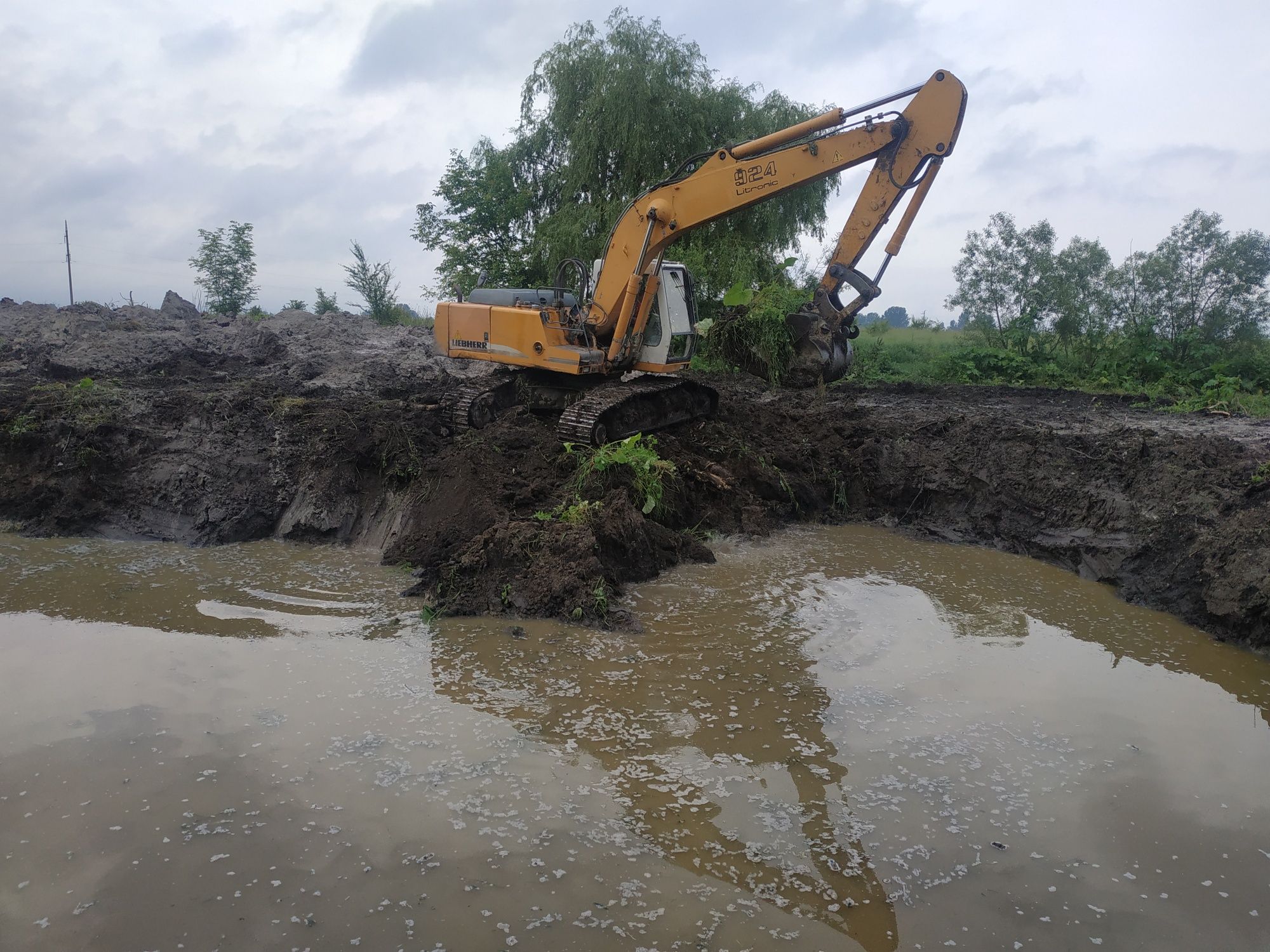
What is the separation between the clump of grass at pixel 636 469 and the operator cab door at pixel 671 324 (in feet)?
6.43

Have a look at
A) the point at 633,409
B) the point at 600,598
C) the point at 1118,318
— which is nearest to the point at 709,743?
the point at 600,598

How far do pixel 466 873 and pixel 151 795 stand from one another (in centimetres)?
149

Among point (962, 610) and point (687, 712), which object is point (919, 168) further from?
point (687, 712)

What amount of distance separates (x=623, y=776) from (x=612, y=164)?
18.2m

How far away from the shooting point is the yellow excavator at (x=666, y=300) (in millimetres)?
8156

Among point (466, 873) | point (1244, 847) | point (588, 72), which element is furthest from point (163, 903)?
point (588, 72)

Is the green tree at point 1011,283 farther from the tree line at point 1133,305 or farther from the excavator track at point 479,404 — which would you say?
the excavator track at point 479,404

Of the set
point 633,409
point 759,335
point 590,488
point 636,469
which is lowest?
point 590,488

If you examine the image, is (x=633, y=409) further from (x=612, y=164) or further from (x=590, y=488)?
(x=612, y=164)

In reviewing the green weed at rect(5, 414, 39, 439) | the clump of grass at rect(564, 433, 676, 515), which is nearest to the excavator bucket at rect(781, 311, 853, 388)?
the clump of grass at rect(564, 433, 676, 515)

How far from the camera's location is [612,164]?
1967 centimetres

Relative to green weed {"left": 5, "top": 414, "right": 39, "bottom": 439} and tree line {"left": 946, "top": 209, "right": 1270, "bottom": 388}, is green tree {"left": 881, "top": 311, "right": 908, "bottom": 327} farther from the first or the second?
green weed {"left": 5, "top": 414, "right": 39, "bottom": 439}

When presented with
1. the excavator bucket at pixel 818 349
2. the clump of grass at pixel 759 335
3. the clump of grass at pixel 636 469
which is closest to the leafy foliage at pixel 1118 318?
the clump of grass at pixel 759 335

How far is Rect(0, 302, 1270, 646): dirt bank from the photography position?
20.1 ft
